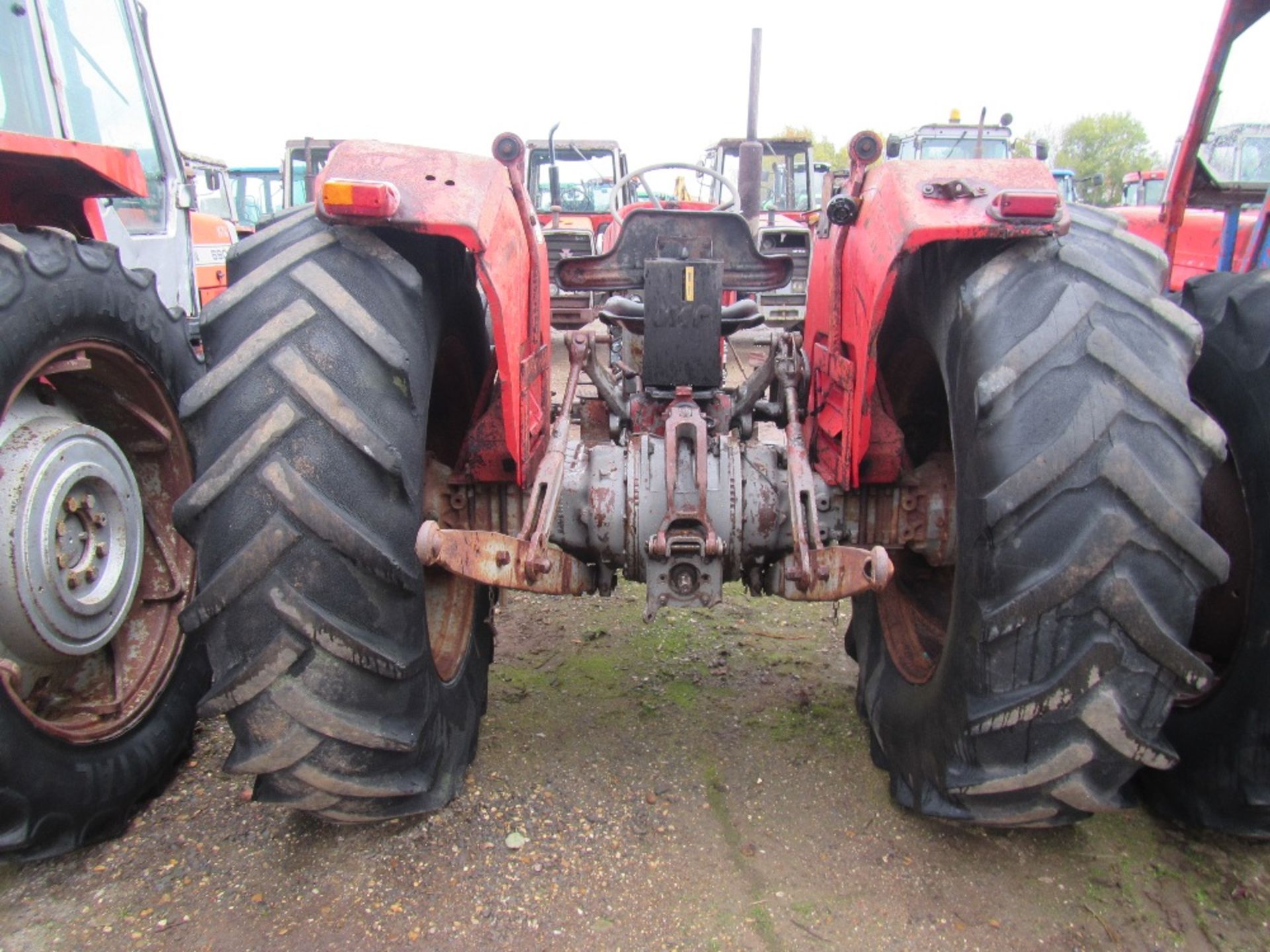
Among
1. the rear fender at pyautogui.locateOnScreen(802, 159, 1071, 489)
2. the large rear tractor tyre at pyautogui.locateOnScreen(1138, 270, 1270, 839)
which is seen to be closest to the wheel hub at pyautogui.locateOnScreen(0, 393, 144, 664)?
the rear fender at pyautogui.locateOnScreen(802, 159, 1071, 489)

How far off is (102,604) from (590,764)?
55.2 inches

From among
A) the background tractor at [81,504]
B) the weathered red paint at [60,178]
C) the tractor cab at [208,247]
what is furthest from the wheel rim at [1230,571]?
the tractor cab at [208,247]

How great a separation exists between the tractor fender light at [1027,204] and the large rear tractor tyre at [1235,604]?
28.2 inches

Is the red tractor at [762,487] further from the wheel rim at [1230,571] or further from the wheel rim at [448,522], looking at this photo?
the wheel rim at [1230,571]

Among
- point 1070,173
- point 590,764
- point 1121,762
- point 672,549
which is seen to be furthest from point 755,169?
point 1070,173

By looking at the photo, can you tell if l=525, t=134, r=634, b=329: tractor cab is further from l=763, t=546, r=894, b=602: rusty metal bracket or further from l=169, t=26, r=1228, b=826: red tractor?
l=763, t=546, r=894, b=602: rusty metal bracket

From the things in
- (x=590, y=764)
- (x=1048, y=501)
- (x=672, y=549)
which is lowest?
(x=590, y=764)

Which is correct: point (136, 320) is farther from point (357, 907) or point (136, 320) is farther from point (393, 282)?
point (357, 907)

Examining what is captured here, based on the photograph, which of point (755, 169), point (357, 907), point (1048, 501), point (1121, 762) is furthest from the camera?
point (755, 169)

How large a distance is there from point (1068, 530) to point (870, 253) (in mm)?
790

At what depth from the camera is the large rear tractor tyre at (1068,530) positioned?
1.61m

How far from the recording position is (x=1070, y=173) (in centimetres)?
1200

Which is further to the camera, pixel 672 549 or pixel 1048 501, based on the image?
pixel 672 549

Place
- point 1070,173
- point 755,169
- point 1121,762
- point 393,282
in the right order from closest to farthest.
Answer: point 1121,762
point 393,282
point 755,169
point 1070,173
